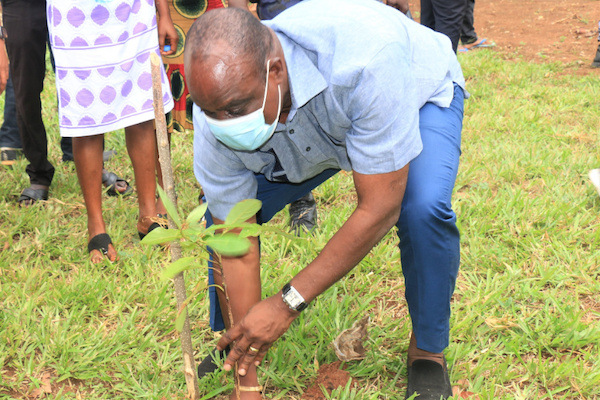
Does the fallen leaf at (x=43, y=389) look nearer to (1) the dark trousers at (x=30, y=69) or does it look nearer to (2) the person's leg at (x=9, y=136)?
(1) the dark trousers at (x=30, y=69)

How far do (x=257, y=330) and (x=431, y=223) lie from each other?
1.93ft

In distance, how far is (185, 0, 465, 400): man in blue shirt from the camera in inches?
59.2

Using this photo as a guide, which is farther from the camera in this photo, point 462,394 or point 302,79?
point 462,394

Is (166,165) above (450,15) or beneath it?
above

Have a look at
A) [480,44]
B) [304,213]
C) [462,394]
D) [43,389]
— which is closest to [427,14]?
[480,44]

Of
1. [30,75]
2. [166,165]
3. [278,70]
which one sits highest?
[278,70]

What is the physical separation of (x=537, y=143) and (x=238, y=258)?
2.79m

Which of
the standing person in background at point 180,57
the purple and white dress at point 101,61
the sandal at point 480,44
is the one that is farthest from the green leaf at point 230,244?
the sandal at point 480,44

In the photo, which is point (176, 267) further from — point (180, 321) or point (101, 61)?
point (101, 61)

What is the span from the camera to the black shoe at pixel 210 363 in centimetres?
222

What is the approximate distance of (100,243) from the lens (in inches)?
113

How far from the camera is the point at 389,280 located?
9.02 feet

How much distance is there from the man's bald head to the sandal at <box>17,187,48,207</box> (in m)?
2.29

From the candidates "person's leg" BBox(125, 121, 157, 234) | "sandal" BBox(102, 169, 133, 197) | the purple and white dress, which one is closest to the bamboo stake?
the purple and white dress
